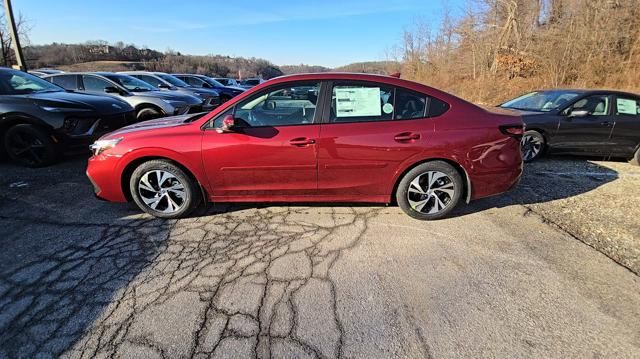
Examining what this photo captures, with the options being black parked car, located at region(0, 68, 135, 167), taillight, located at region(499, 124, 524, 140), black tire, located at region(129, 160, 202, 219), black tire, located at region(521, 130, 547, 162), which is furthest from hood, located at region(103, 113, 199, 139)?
black tire, located at region(521, 130, 547, 162)

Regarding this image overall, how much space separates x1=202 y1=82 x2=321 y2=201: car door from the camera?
3.52 metres

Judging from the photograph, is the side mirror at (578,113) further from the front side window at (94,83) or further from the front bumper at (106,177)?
the front side window at (94,83)

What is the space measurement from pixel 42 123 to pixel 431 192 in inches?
236

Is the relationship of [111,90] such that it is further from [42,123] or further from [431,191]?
[431,191]

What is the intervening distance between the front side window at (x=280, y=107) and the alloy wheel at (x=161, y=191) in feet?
3.40

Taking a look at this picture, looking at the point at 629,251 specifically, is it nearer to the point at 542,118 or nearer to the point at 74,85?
the point at 542,118

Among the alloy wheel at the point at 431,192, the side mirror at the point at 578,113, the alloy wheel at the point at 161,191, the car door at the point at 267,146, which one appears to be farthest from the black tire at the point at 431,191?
the side mirror at the point at 578,113

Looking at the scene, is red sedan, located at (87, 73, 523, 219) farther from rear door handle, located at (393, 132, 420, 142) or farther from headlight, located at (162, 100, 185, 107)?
headlight, located at (162, 100, 185, 107)

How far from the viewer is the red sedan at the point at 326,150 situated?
139 inches

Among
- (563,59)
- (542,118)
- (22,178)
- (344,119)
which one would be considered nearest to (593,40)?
(563,59)

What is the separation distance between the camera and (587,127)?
6.12m

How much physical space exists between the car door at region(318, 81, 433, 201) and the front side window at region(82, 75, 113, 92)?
8.08 m

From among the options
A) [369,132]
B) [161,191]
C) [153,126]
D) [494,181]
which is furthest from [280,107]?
[494,181]

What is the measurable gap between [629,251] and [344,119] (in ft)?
9.94
